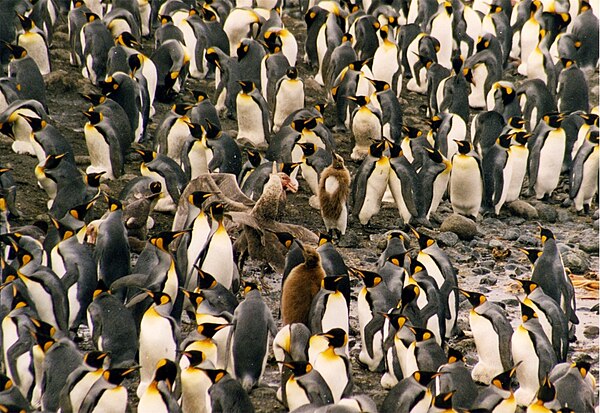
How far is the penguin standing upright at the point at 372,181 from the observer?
10523 mm

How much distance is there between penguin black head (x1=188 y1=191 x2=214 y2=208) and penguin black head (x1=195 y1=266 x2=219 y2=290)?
1216 millimetres

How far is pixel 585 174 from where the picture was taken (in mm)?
11031

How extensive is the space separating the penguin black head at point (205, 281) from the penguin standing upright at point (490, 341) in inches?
66.0

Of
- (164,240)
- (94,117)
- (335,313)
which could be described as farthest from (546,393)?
(94,117)

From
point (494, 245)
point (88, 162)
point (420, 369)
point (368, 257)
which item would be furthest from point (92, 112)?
point (420, 369)

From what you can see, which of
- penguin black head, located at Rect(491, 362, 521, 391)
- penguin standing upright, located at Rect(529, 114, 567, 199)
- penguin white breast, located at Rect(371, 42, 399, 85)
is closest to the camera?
penguin black head, located at Rect(491, 362, 521, 391)

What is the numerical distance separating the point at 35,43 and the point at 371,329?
5.98 metres

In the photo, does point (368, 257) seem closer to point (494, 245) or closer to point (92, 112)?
point (494, 245)

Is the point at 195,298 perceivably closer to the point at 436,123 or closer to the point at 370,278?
the point at 370,278

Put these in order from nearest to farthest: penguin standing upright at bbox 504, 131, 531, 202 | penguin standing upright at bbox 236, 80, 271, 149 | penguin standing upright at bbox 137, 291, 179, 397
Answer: penguin standing upright at bbox 137, 291, 179, 397
penguin standing upright at bbox 504, 131, 531, 202
penguin standing upright at bbox 236, 80, 271, 149

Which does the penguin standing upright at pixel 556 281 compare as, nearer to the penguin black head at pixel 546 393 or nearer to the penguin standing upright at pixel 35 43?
the penguin black head at pixel 546 393

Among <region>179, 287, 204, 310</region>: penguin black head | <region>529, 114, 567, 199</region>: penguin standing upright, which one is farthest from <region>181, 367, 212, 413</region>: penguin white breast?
<region>529, 114, 567, 199</region>: penguin standing upright

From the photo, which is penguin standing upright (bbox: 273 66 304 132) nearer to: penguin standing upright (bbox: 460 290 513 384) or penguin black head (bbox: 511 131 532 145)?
penguin black head (bbox: 511 131 532 145)

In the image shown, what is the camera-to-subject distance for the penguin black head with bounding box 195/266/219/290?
814cm
